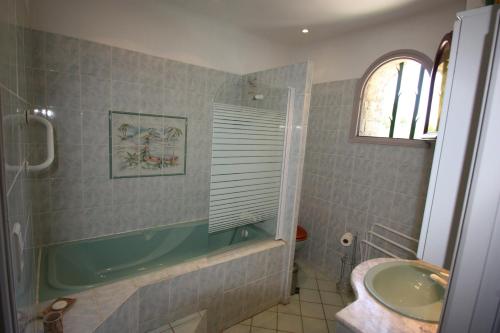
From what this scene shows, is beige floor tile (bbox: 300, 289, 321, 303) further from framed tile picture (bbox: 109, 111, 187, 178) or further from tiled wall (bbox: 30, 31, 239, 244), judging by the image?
framed tile picture (bbox: 109, 111, 187, 178)

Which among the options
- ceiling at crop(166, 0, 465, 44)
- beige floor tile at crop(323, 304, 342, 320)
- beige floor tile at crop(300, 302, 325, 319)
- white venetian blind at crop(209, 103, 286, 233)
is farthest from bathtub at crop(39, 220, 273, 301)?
ceiling at crop(166, 0, 465, 44)

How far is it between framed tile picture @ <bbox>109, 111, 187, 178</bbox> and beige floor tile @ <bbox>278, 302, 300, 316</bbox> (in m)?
1.73

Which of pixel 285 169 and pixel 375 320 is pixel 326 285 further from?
pixel 375 320

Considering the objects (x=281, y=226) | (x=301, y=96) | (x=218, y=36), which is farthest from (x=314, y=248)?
(x=218, y=36)

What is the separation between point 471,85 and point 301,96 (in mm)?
1737

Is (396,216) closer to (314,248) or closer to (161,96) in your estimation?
(314,248)

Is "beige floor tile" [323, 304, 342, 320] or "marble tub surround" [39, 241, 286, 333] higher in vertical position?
"marble tub surround" [39, 241, 286, 333]

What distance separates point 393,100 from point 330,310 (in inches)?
87.7

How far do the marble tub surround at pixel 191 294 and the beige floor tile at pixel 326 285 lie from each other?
2.14ft

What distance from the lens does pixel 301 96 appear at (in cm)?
216

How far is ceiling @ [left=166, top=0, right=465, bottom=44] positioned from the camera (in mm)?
2094

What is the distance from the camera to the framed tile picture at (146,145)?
2252 millimetres

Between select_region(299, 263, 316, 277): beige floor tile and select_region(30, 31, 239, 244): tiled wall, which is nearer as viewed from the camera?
select_region(30, 31, 239, 244): tiled wall

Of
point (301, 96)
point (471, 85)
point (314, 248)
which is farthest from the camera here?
point (314, 248)
